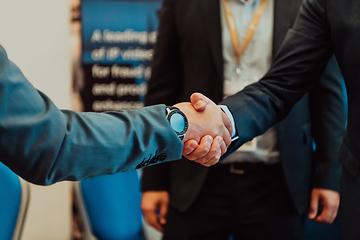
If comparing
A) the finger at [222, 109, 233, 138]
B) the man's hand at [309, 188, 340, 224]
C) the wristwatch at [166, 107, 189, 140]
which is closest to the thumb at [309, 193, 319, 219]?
the man's hand at [309, 188, 340, 224]

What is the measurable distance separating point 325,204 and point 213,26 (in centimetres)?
85

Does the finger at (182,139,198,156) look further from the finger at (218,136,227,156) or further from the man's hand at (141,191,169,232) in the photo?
the man's hand at (141,191,169,232)

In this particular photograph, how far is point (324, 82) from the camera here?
1.46m

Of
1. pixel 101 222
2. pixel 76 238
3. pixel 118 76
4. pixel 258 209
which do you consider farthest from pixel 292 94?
pixel 76 238

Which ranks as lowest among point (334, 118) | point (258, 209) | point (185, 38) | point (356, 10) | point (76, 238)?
point (76, 238)

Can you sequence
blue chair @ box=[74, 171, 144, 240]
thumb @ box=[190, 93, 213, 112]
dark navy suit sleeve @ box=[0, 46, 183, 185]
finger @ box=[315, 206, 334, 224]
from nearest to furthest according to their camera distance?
dark navy suit sleeve @ box=[0, 46, 183, 185] < thumb @ box=[190, 93, 213, 112] < finger @ box=[315, 206, 334, 224] < blue chair @ box=[74, 171, 144, 240]

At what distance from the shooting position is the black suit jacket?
56.7 inches

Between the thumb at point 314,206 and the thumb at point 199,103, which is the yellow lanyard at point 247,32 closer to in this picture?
the thumb at point 199,103

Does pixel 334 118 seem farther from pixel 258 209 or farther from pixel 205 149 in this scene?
pixel 205 149

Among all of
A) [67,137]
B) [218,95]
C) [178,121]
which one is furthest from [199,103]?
[67,137]

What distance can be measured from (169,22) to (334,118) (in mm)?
812

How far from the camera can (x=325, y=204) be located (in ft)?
4.71

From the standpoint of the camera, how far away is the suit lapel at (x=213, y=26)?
1.43 m

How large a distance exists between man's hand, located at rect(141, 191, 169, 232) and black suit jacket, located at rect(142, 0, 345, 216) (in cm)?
7
